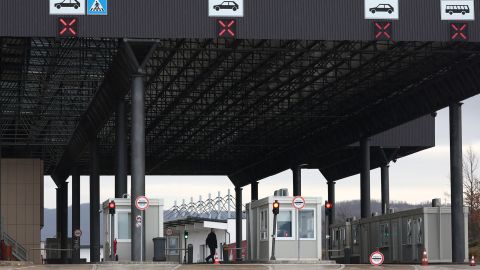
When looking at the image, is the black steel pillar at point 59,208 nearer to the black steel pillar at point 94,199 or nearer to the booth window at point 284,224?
the black steel pillar at point 94,199

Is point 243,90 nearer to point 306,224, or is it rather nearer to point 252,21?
point 252,21

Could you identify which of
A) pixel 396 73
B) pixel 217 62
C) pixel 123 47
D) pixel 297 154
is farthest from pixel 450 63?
pixel 297 154

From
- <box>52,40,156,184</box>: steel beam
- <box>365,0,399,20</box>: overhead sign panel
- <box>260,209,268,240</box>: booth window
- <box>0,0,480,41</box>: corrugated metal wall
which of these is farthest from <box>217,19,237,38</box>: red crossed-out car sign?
<box>260,209,268,240</box>: booth window

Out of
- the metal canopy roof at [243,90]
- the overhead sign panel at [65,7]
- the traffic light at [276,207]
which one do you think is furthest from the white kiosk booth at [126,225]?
the overhead sign panel at [65,7]

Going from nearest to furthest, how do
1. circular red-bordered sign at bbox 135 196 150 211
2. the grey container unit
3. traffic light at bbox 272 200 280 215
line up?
traffic light at bbox 272 200 280 215 < circular red-bordered sign at bbox 135 196 150 211 < the grey container unit

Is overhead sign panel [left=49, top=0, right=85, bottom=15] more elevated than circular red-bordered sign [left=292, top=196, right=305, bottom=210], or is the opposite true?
overhead sign panel [left=49, top=0, right=85, bottom=15]

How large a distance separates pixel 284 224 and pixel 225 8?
945 centimetres

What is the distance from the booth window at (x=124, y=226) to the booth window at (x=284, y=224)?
6805 millimetres

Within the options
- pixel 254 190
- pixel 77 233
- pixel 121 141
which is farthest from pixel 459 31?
pixel 254 190

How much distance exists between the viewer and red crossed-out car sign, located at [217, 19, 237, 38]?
147 ft

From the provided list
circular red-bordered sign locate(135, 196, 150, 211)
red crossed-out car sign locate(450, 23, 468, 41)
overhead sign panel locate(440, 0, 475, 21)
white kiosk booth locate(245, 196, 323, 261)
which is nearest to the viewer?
circular red-bordered sign locate(135, 196, 150, 211)

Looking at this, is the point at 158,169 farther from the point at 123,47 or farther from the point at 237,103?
the point at 123,47

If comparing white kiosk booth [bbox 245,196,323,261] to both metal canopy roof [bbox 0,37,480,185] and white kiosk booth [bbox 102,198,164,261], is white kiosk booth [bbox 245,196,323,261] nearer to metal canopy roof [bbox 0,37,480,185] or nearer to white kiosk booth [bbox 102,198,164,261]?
white kiosk booth [bbox 102,198,164,261]

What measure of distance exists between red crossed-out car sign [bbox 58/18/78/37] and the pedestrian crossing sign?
0.76 meters
